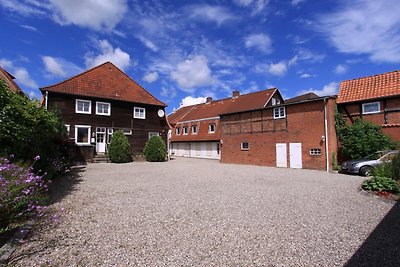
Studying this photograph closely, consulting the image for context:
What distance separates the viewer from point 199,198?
25.6ft

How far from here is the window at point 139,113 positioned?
25.0 metres

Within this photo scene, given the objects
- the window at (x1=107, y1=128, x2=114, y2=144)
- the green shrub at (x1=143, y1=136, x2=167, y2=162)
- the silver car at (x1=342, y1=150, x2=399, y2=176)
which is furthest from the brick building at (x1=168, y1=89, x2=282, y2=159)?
the silver car at (x1=342, y1=150, x2=399, y2=176)

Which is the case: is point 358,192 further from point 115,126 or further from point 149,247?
point 115,126

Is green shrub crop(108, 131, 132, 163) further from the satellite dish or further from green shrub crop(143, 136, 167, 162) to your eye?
the satellite dish

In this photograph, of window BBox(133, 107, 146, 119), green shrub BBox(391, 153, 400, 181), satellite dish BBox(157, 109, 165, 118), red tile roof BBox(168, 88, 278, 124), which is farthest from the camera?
red tile roof BBox(168, 88, 278, 124)

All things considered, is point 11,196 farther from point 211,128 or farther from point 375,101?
point 211,128

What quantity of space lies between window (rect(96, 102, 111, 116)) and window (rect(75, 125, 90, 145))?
186 centimetres

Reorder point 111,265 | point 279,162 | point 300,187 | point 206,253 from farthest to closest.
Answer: point 279,162 < point 300,187 < point 206,253 < point 111,265

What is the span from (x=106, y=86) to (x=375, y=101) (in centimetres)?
2345

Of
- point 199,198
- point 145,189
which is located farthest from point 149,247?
point 145,189

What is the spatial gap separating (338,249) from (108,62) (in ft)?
88.2

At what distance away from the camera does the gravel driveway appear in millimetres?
3748

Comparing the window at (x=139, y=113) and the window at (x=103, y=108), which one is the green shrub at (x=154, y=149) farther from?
the window at (x=103, y=108)

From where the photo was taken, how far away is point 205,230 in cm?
494
